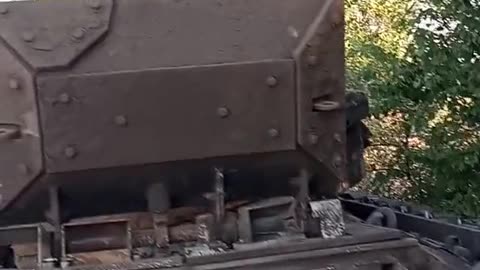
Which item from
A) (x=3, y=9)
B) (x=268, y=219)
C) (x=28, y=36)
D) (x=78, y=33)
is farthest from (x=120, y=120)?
(x=268, y=219)

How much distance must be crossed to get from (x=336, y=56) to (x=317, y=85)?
0.17m

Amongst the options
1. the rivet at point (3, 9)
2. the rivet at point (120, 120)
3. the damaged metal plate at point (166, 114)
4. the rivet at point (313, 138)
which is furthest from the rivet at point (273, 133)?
the rivet at point (3, 9)

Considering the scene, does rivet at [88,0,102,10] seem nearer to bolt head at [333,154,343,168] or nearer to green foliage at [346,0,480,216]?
bolt head at [333,154,343,168]

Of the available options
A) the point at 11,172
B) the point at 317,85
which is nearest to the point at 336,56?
the point at 317,85

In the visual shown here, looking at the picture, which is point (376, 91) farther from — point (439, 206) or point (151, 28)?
point (151, 28)

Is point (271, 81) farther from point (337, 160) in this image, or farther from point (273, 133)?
point (337, 160)

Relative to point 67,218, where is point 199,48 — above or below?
above

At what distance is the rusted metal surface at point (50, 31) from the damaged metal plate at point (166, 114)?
10 centimetres

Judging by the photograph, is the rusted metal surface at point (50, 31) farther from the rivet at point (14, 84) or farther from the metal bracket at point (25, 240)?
the metal bracket at point (25, 240)

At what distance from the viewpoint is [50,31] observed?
386cm

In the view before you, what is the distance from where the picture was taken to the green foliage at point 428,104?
828cm

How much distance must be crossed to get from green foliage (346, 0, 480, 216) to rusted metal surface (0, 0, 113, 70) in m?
4.00

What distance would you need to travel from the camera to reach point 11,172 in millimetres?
3924

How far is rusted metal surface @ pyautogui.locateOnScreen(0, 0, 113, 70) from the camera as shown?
12.5ft
